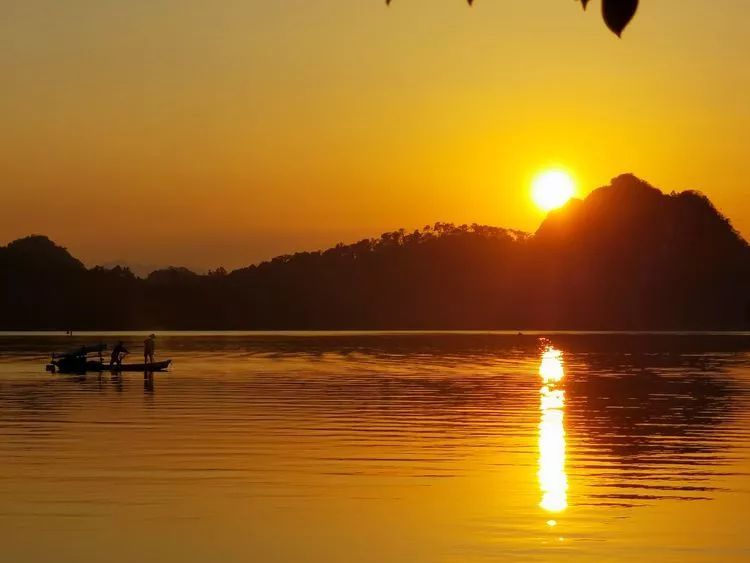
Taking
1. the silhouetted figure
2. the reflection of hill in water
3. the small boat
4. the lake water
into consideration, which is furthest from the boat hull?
the lake water

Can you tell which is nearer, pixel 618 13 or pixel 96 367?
pixel 618 13

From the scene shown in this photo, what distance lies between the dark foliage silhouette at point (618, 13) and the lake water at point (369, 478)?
1328 cm

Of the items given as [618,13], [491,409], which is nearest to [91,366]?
[491,409]

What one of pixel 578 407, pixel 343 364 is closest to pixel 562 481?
pixel 578 407

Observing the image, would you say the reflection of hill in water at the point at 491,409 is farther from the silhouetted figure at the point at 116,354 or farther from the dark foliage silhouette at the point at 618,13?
the dark foliage silhouette at the point at 618,13

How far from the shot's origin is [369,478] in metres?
24.1

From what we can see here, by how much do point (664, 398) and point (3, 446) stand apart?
1145 inches

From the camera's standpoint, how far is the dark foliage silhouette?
3.97 meters

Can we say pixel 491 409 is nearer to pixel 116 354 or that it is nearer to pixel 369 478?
pixel 369 478

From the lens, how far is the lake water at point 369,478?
17797 mm

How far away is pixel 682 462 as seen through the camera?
88.9ft

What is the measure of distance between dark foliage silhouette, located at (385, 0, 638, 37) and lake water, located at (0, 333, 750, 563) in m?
13.3

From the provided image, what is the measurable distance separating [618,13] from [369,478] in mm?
20688

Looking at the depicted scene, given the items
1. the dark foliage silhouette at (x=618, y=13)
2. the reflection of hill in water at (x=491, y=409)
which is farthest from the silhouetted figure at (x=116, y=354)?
the dark foliage silhouette at (x=618, y=13)
